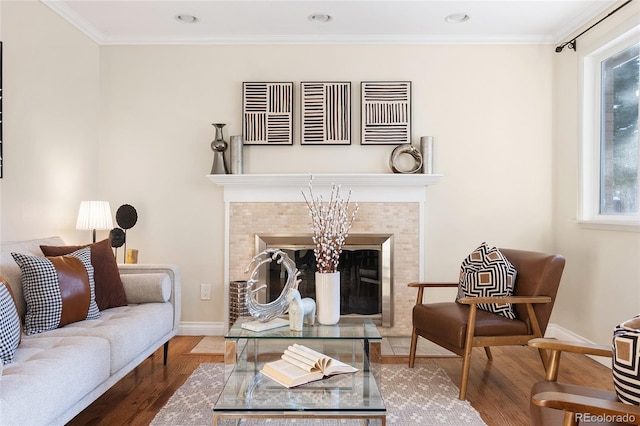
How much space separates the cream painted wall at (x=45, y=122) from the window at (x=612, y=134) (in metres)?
3.97

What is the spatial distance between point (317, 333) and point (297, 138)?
225cm

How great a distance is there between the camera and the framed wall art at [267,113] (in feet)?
13.5

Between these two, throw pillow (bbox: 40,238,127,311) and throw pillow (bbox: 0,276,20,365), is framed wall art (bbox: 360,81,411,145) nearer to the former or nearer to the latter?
throw pillow (bbox: 40,238,127,311)

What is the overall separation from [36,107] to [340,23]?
2353 millimetres

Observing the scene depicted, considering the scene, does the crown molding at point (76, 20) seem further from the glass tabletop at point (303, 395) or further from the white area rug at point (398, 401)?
the glass tabletop at point (303, 395)

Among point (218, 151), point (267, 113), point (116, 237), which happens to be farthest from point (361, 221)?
point (116, 237)

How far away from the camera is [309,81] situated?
13.6 ft

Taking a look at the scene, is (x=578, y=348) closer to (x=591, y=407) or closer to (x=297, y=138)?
(x=591, y=407)

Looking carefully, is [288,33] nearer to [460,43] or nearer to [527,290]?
[460,43]

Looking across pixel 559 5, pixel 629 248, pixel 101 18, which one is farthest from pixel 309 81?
pixel 629 248

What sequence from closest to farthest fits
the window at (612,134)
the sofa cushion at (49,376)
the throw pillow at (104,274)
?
1. the sofa cushion at (49,376)
2. the throw pillow at (104,274)
3. the window at (612,134)

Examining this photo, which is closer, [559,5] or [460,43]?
[559,5]

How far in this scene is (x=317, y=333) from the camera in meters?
2.30

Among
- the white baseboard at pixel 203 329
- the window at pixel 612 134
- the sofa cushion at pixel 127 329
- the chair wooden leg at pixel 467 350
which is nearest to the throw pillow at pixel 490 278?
the chair wooden leg at pixel 467 350
